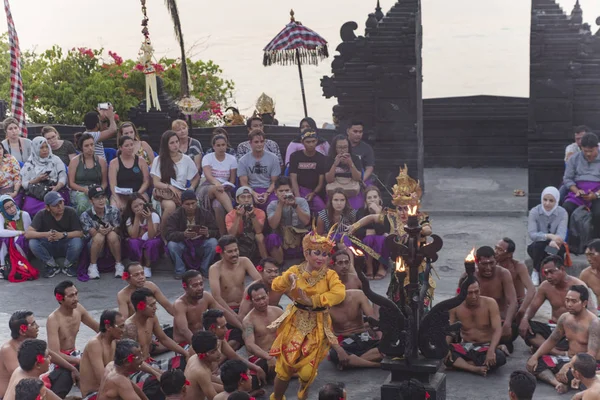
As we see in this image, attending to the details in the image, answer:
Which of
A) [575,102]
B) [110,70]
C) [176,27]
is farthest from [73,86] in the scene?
[575,102]

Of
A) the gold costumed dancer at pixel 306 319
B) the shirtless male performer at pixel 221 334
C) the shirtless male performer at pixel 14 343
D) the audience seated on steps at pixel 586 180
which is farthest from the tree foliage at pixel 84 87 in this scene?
the shirtless male performer at pixel 14 343

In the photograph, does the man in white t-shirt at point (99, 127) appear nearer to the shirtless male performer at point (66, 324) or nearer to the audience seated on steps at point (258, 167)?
the audience seated on steps at point (258, 167)

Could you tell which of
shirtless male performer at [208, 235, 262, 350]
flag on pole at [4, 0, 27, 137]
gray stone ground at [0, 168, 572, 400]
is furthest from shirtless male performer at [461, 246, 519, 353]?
flag on pole at [4, 0, 27, 137]

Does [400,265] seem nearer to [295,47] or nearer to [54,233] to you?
[54,233]

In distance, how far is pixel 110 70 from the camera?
21344mm

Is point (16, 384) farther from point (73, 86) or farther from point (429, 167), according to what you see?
point (73, 86)

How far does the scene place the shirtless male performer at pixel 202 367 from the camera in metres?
9.30

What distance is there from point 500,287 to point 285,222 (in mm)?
3190

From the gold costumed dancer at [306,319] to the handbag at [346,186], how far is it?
3.53 metres

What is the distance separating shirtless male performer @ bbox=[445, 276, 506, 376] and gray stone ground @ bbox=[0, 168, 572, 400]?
0.12 m

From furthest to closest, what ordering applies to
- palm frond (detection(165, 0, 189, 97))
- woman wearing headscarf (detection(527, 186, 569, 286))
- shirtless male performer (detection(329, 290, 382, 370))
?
1. palm frond (detection(165, 0, 189, 97))
2. woman wearing headscarf (detection(527, 186, 569, 286))
3. shirtless male performer (detection(329, 290, 382, 370))

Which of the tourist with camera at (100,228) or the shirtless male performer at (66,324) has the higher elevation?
the tourist with camera at (100,228)

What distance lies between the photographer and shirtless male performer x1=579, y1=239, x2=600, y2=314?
37.0ft

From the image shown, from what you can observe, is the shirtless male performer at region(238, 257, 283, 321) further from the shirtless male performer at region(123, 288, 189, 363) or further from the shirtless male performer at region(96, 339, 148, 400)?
the shirtless male performer at region(96, 339, 148, 400)
